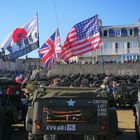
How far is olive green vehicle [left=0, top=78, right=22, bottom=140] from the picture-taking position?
11254 millimetres

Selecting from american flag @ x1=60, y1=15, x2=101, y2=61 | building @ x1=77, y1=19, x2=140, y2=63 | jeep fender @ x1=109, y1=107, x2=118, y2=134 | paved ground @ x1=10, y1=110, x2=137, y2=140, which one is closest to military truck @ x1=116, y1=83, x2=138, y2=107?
american flag @ x1=60, y1=15, x2=101, y2=61

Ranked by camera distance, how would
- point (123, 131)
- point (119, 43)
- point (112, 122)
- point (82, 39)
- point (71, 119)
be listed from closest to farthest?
point (71, 119) → point (112, 122) → point (123, 131) → point (82, 39) → point (119, 43)

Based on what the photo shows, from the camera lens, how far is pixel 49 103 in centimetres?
962

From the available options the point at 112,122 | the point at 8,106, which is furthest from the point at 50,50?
the point at 112,122

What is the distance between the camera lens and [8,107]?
39.4 ft

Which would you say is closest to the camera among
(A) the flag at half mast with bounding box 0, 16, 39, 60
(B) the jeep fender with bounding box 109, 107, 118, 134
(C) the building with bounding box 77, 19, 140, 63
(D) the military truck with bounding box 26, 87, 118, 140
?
(D) the military truck with bounding box 26, 87, 118, 140

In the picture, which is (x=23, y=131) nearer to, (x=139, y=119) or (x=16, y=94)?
(x=16, y=94)

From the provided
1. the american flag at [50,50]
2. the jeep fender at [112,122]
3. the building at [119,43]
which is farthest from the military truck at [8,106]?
the building at [119,43]

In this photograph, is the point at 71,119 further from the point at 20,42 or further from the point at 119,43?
the point at 119,43

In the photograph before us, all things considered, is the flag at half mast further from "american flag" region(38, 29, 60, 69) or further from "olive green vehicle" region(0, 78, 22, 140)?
"olive green vehicle" region(0, 78, 22, 140)

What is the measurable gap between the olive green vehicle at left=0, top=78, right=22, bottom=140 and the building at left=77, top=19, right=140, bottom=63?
223 feet

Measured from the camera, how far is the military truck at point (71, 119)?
373 inches

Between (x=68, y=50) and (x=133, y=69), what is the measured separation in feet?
83.3

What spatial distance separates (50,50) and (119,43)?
187 feet
